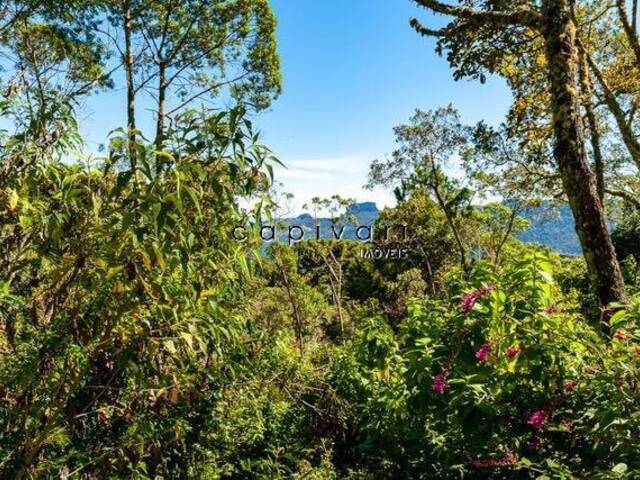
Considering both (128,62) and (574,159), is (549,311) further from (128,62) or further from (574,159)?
(128,62)

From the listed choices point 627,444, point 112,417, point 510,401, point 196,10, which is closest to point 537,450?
point 510,401

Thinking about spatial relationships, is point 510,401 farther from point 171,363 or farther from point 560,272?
point 560,272

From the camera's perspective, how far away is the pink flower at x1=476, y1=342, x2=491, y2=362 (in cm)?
219

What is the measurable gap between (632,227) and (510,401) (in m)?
25.0

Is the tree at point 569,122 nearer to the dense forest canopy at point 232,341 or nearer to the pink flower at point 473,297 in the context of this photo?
the dense forest canopy at point 232,341

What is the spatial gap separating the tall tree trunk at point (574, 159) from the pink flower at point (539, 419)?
93.2 inches

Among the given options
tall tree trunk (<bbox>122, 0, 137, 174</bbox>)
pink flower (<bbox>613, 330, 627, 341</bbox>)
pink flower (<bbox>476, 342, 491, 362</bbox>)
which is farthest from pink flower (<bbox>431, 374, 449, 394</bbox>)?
tall tree trunk (<bbox>122, 0, 137, 174</bbox>)

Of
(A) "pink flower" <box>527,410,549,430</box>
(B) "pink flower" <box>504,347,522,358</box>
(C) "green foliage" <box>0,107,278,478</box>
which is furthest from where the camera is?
(B) "pink flower" <box>504,347,522,358</box>

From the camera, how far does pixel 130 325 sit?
1953 mm

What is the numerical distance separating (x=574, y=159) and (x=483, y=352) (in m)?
2.75

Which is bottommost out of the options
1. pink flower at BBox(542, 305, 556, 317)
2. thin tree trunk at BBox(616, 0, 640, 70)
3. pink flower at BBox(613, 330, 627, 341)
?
pink flower at BBox(613, 330, 627, 341)

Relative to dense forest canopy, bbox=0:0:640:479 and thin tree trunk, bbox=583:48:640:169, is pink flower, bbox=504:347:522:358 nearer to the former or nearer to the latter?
dense forest canopy, bbox=0:0:640:479

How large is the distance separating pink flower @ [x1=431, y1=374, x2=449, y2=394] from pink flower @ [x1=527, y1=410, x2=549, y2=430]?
1.17 feet

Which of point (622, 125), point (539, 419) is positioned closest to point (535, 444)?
point (539, 419)
